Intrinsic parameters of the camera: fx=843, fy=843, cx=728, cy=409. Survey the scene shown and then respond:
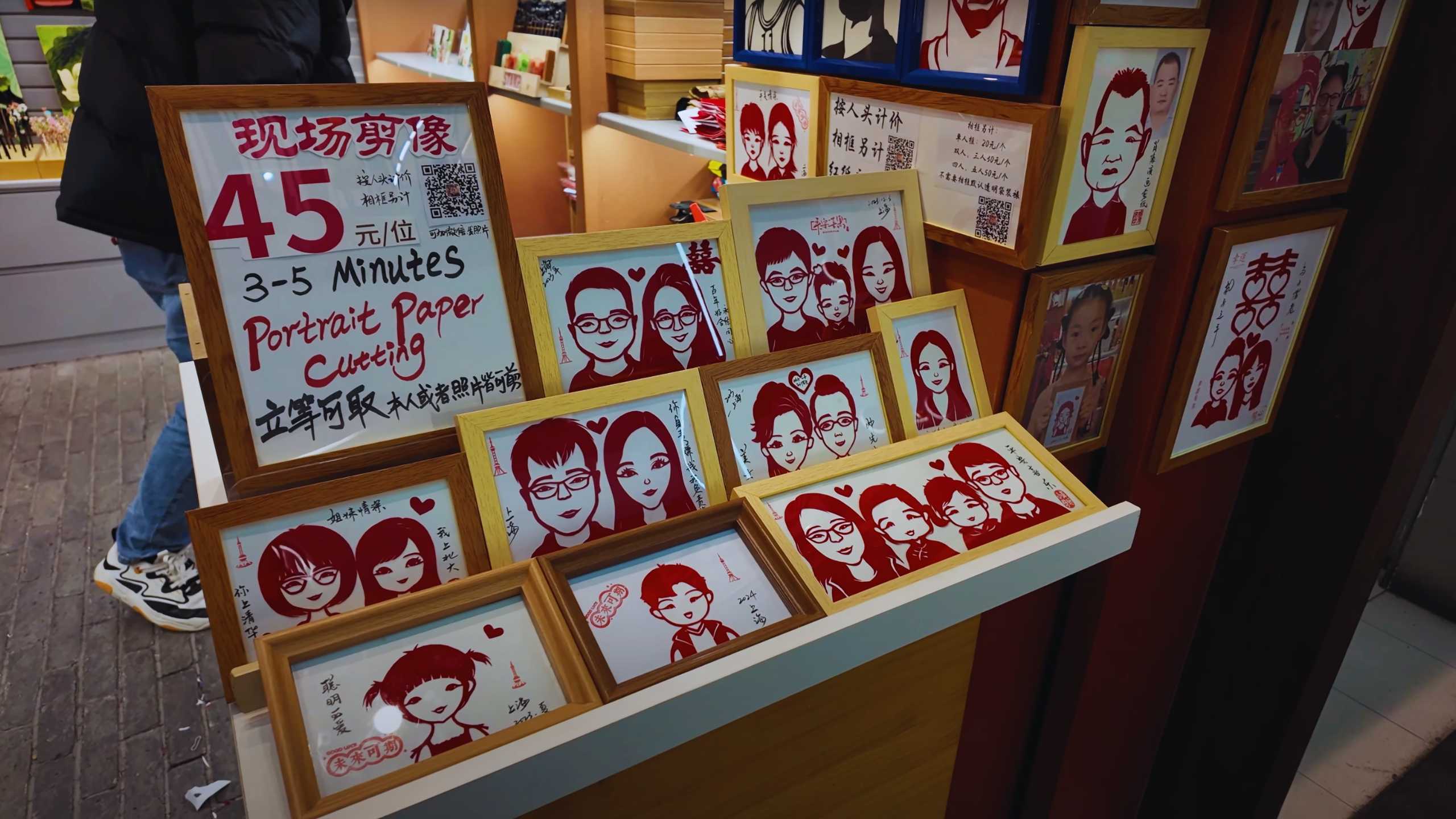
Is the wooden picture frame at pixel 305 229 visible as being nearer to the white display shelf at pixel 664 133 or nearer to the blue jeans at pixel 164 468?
the white display shelf at pixel 664 133

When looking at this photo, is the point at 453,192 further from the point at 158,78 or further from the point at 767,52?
the point at 158,78

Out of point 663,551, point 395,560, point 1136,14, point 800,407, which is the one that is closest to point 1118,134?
point 1136,14

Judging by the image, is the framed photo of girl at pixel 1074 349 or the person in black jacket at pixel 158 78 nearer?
the framed photo of girl at pixel 1074 349

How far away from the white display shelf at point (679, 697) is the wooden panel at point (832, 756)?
0.16 meters

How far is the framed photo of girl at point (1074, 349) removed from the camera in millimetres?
1158

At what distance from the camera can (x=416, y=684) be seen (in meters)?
0.77

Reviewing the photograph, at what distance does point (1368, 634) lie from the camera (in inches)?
108

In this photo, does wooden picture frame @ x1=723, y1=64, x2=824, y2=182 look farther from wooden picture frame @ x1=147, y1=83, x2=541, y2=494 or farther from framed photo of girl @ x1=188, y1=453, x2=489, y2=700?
framed photo of girl @ x1=188, y1=453, x2=489, y2=700

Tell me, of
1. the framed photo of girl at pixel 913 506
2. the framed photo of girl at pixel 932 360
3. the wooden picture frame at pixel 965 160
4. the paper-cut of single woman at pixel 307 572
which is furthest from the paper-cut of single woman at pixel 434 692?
the wooden picture frame at pixel 965 160

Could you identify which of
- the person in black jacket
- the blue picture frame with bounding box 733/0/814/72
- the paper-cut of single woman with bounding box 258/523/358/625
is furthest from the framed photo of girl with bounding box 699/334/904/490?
the person in black jacket

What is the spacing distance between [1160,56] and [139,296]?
475 centimetres

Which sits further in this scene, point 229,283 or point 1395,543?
point 1395,543

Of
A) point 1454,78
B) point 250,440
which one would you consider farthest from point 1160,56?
point 250,440

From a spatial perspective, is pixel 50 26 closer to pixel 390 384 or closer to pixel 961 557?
pixel 390 384
